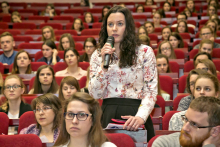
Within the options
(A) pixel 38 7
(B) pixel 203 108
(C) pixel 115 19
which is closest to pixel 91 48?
(C) pixel 115 19

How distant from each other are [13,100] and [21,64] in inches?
33.0

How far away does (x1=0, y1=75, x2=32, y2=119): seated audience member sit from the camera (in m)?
2.16

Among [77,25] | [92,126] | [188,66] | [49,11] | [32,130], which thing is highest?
[49,11]

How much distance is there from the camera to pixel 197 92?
169 cm

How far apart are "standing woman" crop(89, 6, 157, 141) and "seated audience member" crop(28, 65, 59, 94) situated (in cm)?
121

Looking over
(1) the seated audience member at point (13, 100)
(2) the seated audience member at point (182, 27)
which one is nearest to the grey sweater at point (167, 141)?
(1) the seated audience member at point (13, 100)

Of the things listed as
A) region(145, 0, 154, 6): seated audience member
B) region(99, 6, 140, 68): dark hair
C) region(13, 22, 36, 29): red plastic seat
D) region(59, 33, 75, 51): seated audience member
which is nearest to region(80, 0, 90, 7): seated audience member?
region(145, 0, 154, 6): seated audience member

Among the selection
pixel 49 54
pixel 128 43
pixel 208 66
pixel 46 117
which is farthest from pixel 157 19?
pixel 128 43

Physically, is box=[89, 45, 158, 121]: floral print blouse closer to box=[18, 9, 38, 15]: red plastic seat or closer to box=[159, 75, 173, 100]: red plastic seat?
box=[159, 75, 173, 100]: red plastic seat

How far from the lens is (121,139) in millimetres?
1299

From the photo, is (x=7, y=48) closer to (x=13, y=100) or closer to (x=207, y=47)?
(x=13, y=100)

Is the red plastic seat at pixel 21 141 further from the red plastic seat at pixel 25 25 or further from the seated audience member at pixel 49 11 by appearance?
the seated audience member at pixel 49 11

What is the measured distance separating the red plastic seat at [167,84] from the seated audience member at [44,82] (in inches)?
31.4

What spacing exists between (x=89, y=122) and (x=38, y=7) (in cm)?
538
